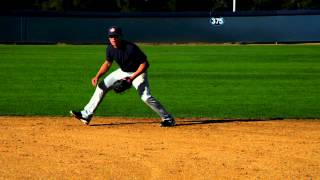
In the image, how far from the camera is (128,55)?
11.0m

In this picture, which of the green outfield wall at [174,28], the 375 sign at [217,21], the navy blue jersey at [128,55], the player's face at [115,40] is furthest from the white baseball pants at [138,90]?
the 375 sign at [217,21]

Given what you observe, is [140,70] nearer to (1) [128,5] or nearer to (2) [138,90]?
(2) [138,90]

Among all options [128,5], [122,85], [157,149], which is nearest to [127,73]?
[122,85]

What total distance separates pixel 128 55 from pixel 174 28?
3410cm

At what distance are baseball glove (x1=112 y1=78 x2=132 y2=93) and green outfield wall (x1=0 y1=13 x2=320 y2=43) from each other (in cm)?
3341

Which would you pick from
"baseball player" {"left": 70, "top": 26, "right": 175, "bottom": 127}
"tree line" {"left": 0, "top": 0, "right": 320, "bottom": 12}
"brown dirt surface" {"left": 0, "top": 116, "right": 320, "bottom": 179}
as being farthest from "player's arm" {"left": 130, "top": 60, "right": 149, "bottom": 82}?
"tree line" {"left": 0, "top": 0, "right": 320, "bottom": 12}

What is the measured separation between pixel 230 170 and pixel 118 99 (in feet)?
27.2

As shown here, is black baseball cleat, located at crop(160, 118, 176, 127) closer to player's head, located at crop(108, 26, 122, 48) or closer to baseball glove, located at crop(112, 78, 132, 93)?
baseball glove, located at crop(112, 78, 132, 93)

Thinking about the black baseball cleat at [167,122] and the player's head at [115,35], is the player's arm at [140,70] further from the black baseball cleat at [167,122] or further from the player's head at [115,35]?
the black baseball cleat at [167,122]

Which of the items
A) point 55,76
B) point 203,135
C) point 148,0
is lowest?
point 148,0

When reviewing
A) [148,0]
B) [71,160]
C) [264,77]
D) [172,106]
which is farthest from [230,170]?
[148,0]

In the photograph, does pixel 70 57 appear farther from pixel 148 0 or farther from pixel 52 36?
pixel 148 0

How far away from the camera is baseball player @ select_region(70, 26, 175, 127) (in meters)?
10.9

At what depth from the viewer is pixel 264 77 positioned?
69.9ft
